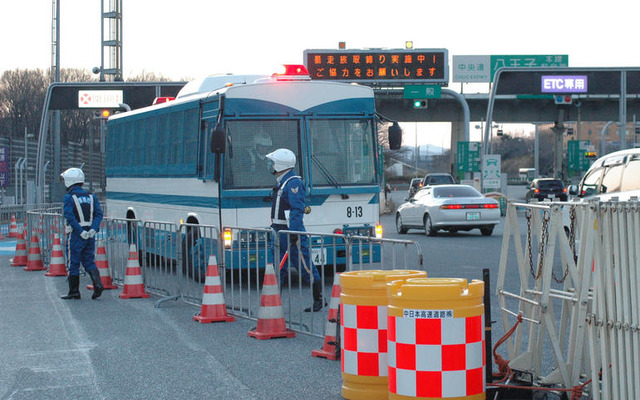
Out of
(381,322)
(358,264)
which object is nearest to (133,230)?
(358,264)

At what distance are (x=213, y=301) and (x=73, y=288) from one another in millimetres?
3332

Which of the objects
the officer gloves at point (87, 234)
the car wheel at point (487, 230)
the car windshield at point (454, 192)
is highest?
the car windshield at point (454, 192)

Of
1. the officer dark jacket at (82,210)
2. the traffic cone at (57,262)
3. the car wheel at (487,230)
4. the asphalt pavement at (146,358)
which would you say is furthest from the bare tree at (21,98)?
the asphalt pavement at (146,358)

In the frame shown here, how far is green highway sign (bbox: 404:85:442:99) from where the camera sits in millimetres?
42834

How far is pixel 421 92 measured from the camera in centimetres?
4319

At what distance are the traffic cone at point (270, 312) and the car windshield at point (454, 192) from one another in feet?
61.3

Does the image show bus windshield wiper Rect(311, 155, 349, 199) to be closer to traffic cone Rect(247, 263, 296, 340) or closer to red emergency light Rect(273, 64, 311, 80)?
red emergency light Rect(273, 64, 311, 80)

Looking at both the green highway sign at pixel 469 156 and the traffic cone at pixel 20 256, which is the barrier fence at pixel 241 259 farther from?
the green highway sign at pixel 469 156

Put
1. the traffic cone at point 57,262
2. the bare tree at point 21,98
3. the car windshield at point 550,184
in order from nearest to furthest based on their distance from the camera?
the traffic cone at point 57,262 < the car windshield at point 550,184 < the bare tree at point 21,98

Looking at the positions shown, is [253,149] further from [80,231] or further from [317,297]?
[317,297]

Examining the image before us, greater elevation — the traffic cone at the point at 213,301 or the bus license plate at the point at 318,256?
the bus license plate at the point at 318,256

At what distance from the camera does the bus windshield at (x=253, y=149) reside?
1513 centimetres

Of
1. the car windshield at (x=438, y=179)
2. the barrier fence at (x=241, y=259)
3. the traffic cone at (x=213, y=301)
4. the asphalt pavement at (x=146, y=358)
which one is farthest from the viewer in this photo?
the car windshield at (x=438, y=179)

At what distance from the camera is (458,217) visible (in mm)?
27953
